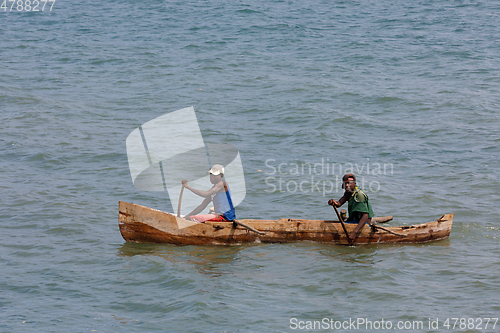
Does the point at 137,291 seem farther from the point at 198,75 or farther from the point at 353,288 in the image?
the point at 198,75

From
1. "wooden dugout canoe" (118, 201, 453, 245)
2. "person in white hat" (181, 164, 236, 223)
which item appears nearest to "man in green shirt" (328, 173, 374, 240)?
"wooden dugout canoe" (118, 201, 453, 245)

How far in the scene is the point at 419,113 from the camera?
640 inches

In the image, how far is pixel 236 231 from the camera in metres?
8.70

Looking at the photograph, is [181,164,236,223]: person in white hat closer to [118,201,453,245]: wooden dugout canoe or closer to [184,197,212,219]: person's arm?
[184,197,212,219]: person's arm

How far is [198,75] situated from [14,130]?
305 inches

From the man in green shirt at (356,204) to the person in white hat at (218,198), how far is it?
1.67 metres

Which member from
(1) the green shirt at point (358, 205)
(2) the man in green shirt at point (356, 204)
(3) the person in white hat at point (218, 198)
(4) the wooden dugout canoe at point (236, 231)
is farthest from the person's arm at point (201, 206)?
(1) the green shirt at point (358, 205)

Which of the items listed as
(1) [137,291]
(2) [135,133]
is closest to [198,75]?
(2) [135,133]

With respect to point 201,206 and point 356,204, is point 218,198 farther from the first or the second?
point 356,204

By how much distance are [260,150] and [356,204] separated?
221 inches

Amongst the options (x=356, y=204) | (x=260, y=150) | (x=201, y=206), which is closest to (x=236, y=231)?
(x=201, y=206)

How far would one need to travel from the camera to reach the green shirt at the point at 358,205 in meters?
8.62

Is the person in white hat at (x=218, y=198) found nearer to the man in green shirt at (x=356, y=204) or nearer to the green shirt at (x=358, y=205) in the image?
the man in green shirt at (x=356, y=204)

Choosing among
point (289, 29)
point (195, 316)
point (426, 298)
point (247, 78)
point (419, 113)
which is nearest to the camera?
point (195, 316)
